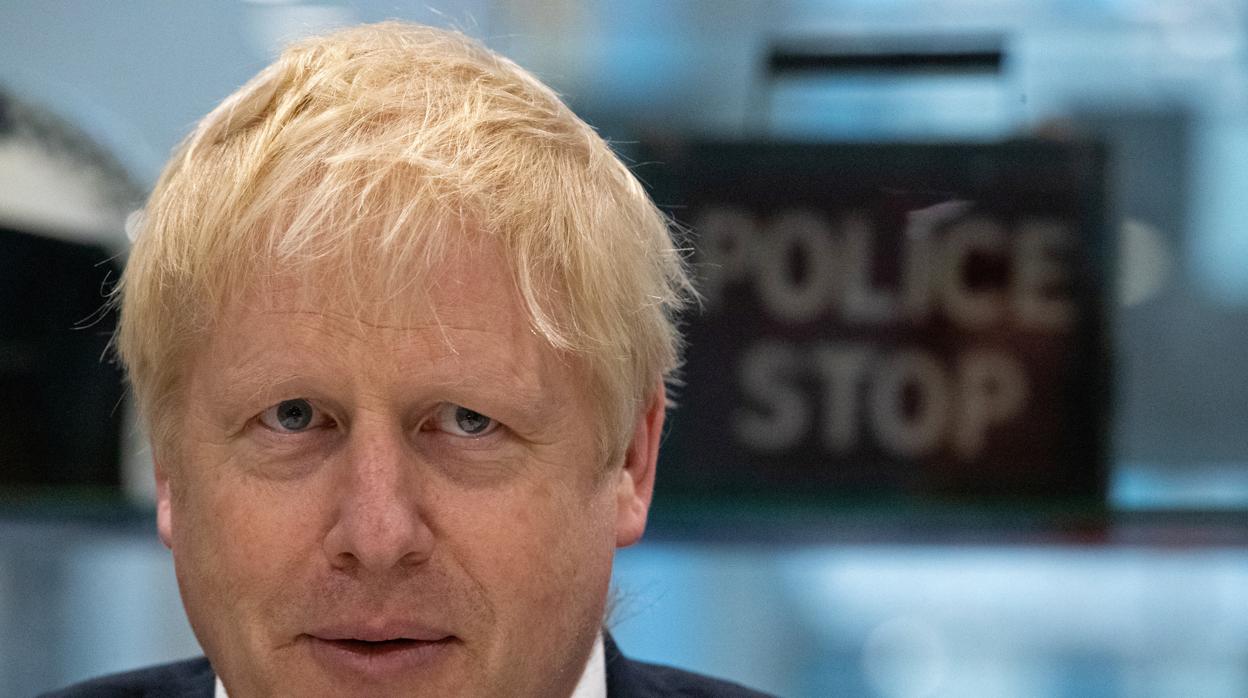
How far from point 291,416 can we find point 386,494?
10 centimetres

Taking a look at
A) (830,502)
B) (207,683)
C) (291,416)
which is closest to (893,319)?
(830,502)

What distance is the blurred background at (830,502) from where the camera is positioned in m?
2.19

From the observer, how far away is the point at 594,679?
1.14m

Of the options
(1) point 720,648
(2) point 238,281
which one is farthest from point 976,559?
(2) point 238,281

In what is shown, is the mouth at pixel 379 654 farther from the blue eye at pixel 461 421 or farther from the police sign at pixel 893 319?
the police sign at pixel 893 319

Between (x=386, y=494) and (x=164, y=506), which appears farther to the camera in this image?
(x=164, y=506)

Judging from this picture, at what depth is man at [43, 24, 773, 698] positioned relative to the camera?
95 centimetres

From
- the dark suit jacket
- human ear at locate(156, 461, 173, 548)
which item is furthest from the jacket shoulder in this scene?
human ear at locate(156, 461, 173, 548)

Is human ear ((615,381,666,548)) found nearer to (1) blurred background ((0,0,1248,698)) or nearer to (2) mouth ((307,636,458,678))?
(2) mouth ((307,636,458,678))

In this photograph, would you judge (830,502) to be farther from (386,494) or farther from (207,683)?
(386,494)

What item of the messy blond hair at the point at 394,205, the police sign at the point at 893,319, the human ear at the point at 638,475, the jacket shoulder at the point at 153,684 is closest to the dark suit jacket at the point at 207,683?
the jacket shoulder at the point at 153,684

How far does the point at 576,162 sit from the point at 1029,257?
1.20 metres

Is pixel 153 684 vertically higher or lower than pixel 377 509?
lower

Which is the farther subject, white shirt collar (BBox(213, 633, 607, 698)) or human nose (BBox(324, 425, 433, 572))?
white shirt collar (BBox(213, 633, 607, 698))
